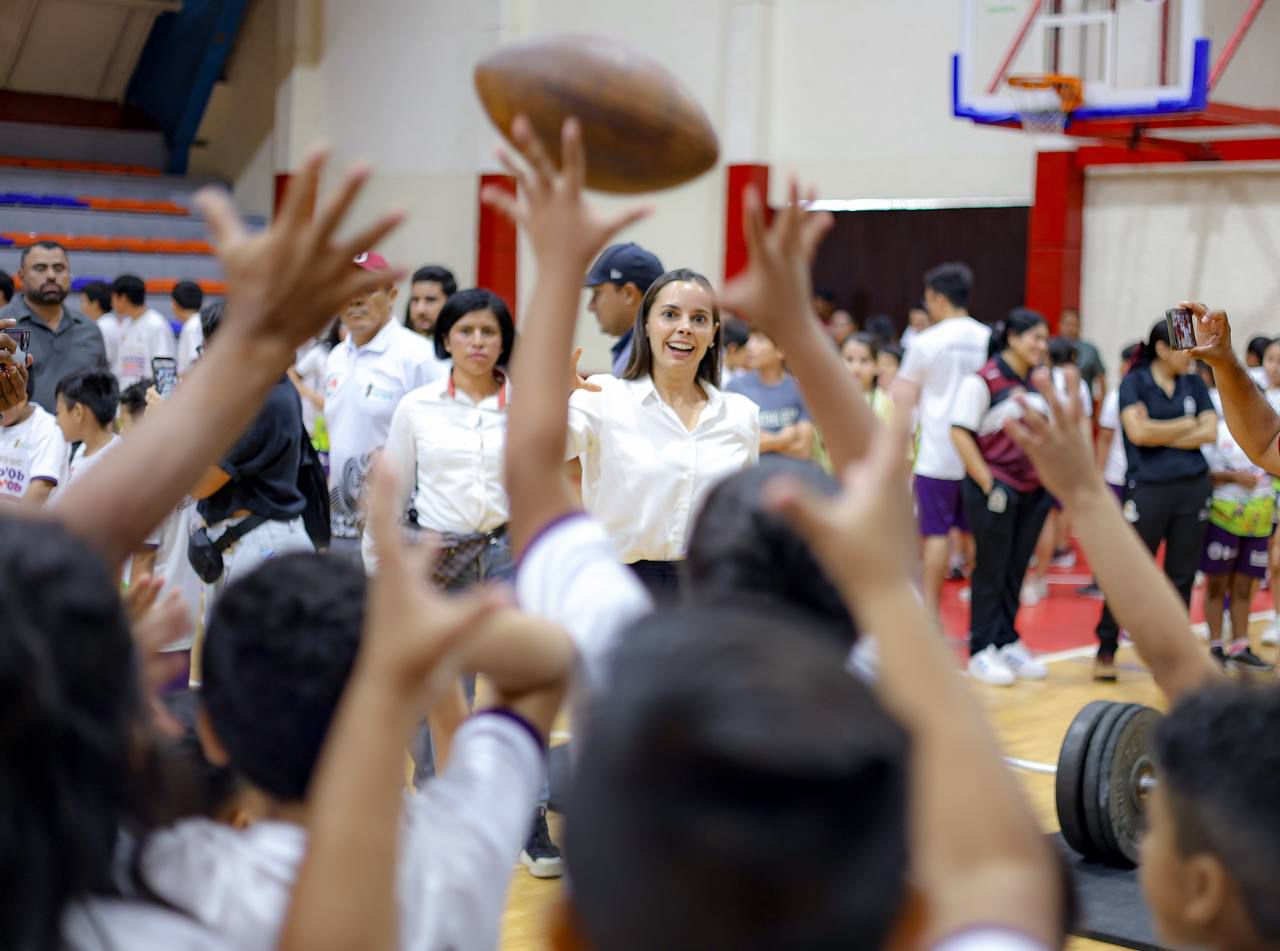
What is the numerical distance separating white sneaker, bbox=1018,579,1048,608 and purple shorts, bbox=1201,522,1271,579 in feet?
6.38

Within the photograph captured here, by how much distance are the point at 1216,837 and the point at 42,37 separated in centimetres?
1888

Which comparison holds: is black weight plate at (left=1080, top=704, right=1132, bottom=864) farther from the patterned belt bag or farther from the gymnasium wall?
the gymnasium wall

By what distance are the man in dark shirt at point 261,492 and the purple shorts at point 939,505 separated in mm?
4221

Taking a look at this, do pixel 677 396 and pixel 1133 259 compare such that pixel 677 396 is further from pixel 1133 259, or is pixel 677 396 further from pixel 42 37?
pixel 42 37

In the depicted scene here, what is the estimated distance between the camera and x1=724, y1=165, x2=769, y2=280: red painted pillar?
1425 cm

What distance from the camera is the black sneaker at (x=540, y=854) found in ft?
15.1

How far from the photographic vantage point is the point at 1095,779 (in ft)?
15.0

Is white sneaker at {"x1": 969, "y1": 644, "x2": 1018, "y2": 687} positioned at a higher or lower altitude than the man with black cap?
lower

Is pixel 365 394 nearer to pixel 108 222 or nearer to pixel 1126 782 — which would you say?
pixel 1126 782

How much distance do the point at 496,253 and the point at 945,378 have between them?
8175mm

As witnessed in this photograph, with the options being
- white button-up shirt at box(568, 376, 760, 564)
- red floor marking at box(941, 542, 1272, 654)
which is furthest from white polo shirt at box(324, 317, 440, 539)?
red floor marking at box(941, 542, 1272, 654)

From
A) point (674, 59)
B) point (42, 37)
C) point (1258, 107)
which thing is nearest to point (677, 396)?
point (1258, 107)

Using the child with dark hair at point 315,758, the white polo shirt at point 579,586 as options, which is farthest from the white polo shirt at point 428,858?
the white polo shirt at point 579,586

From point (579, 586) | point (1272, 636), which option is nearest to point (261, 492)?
point (579, 586)
